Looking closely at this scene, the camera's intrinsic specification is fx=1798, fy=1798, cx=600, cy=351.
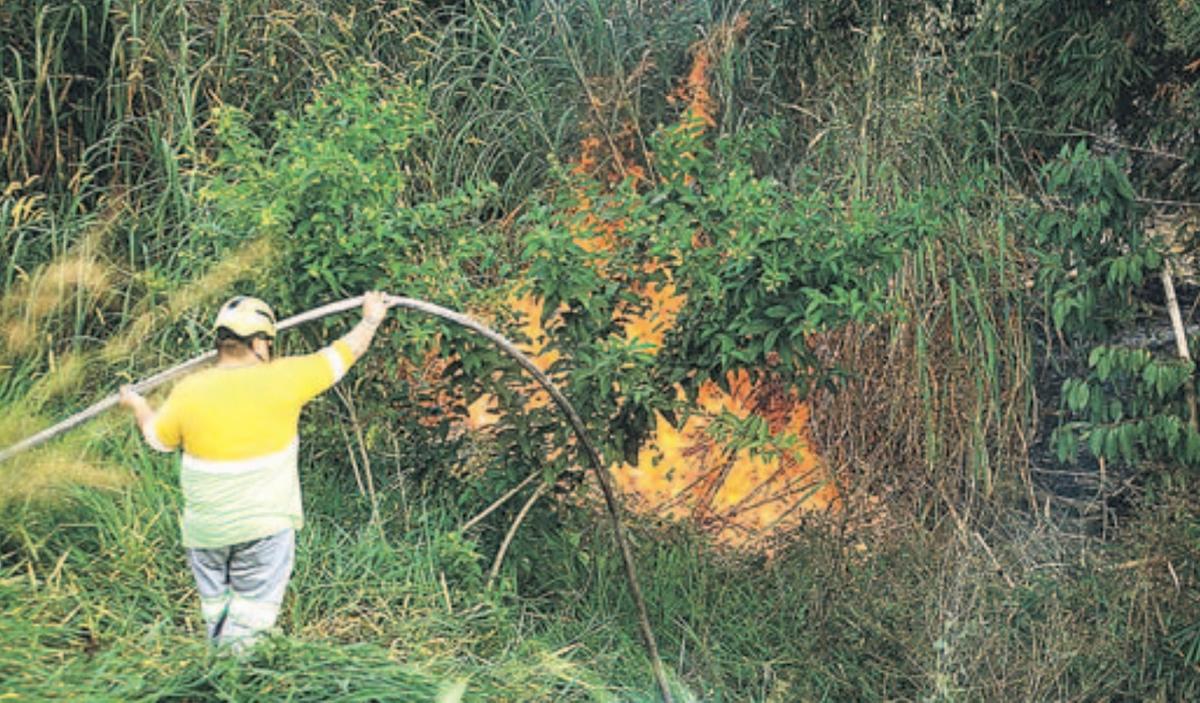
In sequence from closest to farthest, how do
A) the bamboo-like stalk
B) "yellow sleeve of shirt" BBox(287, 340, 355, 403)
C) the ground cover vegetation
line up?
1. "yellow sleeve of shirt" BBox(287, 340, 355, 403)
2. the ground cover vegetation
3. the bamboo-like stalk

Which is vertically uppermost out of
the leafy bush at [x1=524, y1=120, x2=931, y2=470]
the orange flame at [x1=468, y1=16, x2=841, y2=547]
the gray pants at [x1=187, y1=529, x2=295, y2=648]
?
the leafy bush at [x1=524, y1=120, x2=931, y2=470]

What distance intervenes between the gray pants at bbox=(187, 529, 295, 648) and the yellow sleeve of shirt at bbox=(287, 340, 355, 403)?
41cm

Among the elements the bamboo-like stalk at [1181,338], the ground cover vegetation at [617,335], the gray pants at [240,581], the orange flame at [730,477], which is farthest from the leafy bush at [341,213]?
the bamboo-like stalk at [1181,338]

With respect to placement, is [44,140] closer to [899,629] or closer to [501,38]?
[501,38]

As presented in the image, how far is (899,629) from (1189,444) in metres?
1.25

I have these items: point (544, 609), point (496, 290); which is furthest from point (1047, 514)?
point (496, 290)

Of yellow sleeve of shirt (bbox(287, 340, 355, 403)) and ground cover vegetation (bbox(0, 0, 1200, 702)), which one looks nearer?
yellow sleeve of shirt (bbox(287, 340, 355, 403))

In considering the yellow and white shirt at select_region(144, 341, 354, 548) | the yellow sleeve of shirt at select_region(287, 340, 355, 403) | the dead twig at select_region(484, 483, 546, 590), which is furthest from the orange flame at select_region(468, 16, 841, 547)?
the yellow and white shirt at select_region(144, 341, 354, 548)

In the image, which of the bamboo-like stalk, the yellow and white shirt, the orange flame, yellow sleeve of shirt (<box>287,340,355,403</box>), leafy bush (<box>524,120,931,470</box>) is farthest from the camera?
the orange flame

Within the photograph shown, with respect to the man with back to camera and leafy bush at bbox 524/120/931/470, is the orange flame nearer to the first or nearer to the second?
leafy bush at bbox 524/120/931/470

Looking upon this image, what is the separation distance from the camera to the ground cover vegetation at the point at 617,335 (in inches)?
228

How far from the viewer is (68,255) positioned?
695 centimetres

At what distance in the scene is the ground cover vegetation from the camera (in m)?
5.79

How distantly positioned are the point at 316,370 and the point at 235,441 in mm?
305
